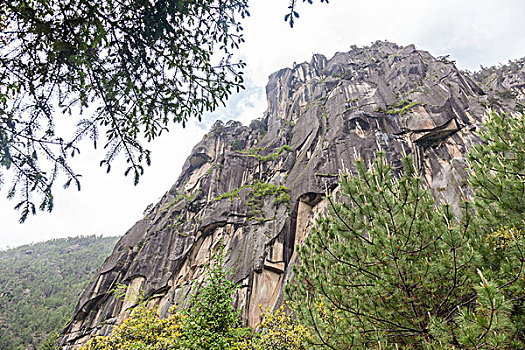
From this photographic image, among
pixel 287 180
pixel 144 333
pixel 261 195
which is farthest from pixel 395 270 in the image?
pixel 287 180

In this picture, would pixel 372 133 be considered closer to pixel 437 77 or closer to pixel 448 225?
pixel 437 77

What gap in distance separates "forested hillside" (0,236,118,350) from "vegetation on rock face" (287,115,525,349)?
2466 inches

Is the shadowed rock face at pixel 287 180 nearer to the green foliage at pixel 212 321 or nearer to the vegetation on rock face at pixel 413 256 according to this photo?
the green foliage at pixel 212 321

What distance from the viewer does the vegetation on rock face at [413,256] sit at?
4.02 m

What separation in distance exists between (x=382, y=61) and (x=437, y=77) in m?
13.3

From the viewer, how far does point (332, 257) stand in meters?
5.36

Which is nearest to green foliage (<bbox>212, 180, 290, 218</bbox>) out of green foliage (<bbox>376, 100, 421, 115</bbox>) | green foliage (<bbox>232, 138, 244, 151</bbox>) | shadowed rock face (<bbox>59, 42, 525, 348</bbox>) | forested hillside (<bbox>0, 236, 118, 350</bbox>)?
shadowed rock face (<bbox>59, 42, 525, 348</bbox>)

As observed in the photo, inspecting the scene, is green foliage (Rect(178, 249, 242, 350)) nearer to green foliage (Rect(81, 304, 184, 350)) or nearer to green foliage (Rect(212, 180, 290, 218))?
green foliage (Rect(81, 304, 184, 350))

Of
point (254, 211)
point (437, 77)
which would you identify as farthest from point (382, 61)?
point (254, 211)

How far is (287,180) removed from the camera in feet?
81.0

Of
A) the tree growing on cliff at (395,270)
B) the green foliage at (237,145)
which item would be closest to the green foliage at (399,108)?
the green foliage at (237,145)

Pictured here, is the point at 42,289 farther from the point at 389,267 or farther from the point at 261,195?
the point at 389,267

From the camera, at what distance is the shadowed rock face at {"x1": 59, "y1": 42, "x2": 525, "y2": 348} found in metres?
18.4

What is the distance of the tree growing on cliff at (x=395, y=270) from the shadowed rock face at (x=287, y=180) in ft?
35.2
